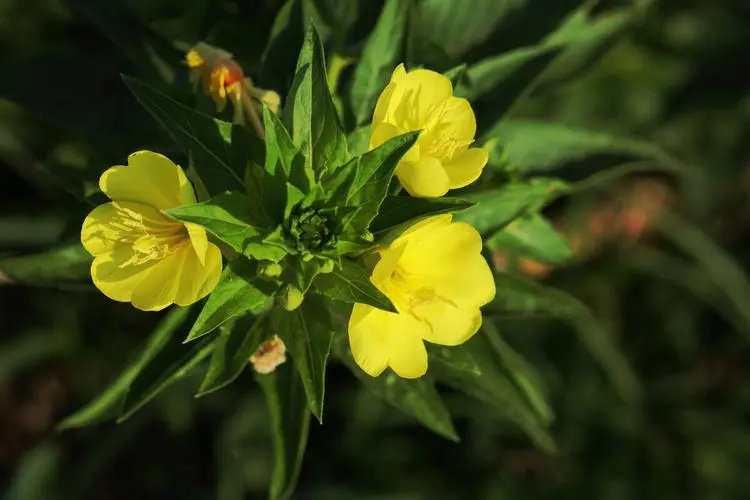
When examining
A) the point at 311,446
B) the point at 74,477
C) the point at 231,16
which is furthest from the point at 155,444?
the point at 231,16

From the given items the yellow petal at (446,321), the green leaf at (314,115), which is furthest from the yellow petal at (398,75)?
the yellow petal at (446,321)

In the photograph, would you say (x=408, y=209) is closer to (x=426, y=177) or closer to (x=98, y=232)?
(x=426, y=177)

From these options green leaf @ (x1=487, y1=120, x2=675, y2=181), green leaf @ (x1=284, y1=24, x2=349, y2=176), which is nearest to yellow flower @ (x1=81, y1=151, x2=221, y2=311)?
green leaf @ (x1=284, y1=24, x2=349, y2=176)

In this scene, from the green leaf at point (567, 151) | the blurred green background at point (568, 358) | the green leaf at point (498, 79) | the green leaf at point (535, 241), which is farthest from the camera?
the blurred green background at point (568, 358)

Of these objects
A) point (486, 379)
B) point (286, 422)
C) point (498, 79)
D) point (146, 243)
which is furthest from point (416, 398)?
point (498, 79)

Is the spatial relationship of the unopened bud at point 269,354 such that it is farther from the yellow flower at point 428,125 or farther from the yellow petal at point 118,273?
the yellow flower at point 428,125

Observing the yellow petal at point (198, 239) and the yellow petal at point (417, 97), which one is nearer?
the yellow petal at point (198, 239)
